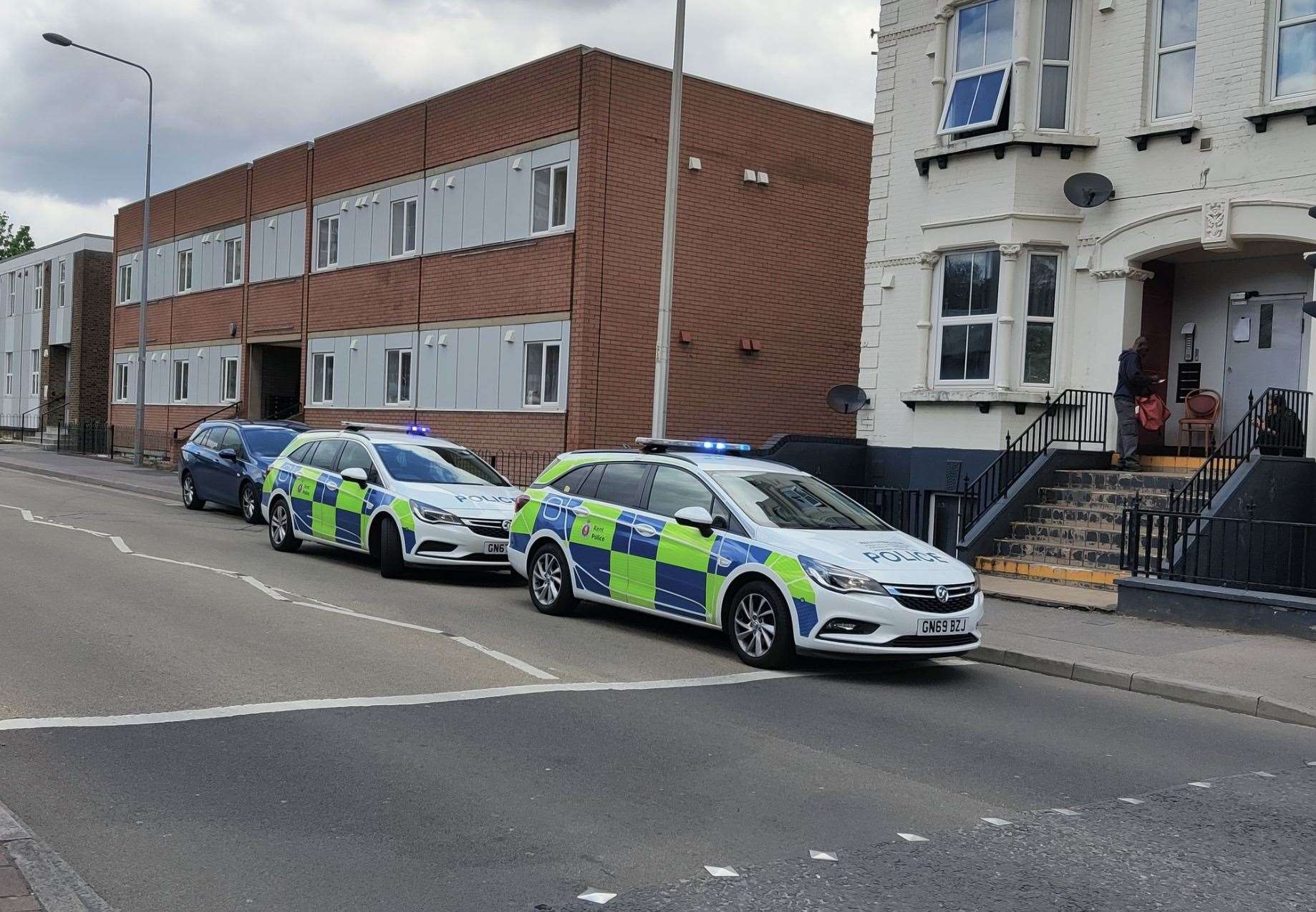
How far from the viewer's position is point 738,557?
973cm

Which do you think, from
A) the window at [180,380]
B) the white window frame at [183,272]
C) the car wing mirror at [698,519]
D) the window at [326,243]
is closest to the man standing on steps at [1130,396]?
the car wing mirror at [698,519]

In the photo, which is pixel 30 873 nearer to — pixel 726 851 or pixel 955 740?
pixel 726 851

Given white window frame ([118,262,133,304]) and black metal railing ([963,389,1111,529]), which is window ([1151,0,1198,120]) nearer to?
black metal railing ([963,389,1111,529])

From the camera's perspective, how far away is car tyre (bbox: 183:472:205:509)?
71.3 feet

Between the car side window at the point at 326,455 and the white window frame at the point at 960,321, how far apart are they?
8.17m

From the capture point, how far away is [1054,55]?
16.8 m

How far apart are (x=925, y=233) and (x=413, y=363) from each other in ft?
39.7

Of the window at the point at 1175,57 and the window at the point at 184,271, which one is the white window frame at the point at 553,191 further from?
the window at the point at 184,271

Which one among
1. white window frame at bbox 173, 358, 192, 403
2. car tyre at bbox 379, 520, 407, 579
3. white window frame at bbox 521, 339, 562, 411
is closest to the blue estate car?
white window frame at bbox 521, 339, 562, 411

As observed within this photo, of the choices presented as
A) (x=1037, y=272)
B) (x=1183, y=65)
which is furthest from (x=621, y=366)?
(x=1183, y=65)

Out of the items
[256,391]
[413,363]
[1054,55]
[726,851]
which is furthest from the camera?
[256,391]

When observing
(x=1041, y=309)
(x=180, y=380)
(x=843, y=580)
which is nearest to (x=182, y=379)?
(x=180, y=380)

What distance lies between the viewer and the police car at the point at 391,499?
13516mm

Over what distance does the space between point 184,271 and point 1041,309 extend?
27.8 m
